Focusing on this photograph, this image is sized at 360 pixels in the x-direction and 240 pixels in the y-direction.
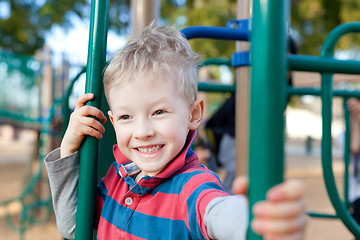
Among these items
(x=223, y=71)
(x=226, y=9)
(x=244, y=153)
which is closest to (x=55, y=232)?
(x=244, y=153)

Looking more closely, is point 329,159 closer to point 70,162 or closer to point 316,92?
point 70,162

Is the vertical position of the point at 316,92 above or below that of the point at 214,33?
below

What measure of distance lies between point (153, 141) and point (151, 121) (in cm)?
5

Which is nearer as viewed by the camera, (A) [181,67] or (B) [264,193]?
(B) [264,193]

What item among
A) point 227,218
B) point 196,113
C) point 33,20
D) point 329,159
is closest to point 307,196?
point 329,159

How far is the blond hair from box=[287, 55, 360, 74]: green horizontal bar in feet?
0.86

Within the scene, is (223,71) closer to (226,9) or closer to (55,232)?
(226,9)

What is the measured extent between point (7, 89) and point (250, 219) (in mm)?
6008

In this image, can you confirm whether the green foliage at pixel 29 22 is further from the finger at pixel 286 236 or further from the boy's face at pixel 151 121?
the finger at pixel 286 236

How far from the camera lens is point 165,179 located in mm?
950

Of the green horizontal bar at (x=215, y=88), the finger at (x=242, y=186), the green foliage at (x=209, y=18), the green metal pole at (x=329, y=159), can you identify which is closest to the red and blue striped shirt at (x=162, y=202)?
the finger at (x=242, y=186)

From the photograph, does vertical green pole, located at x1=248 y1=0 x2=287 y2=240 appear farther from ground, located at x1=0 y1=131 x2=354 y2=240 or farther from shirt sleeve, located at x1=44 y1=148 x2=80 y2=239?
ground, located at x1=0 y1=131 x2=354 y2=240

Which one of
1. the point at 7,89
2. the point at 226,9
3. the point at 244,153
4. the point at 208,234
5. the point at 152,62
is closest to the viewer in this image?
the point at 208,234

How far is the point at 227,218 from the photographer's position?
651mm
